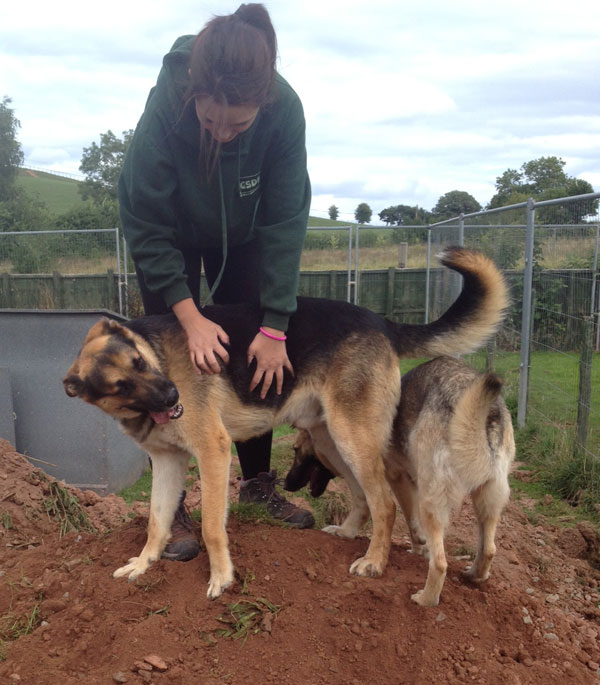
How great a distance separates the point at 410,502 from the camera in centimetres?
377

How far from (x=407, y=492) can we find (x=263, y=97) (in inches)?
94.6

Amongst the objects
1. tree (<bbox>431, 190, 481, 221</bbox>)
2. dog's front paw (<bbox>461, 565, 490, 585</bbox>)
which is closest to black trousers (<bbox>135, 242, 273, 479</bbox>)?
dog's front paw (<bbox>461, 565, 490, 585</bbox>)

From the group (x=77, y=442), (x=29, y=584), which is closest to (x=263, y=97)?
(x=29, y=584)

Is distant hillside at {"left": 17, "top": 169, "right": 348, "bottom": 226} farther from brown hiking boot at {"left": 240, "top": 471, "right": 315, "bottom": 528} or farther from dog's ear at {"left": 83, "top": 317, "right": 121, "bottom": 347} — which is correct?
dog's ear at {"left": 83, "top": 317, "right": 121, "bottom": 347}

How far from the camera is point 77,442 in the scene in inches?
243

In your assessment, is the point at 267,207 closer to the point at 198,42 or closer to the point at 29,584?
the point at 198,42

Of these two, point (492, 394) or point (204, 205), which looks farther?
point (204, 205)

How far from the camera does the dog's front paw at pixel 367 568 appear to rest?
3291 millimetres

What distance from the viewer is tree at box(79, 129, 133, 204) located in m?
40.4

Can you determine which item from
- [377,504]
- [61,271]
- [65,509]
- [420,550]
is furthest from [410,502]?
[61,271]

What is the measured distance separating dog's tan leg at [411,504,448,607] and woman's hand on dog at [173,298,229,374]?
1317mm

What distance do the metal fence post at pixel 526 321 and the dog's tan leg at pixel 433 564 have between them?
4916 mm

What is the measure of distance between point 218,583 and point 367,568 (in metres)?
0.81

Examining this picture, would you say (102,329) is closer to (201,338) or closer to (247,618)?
(201,338)
